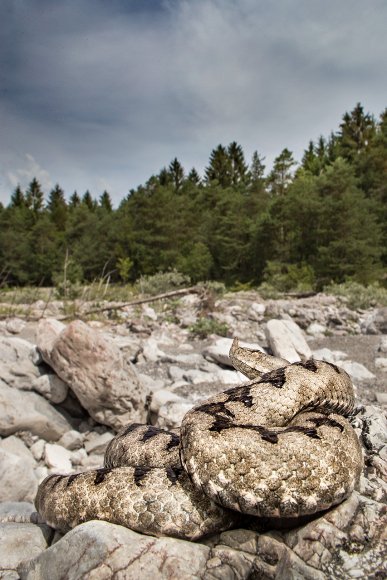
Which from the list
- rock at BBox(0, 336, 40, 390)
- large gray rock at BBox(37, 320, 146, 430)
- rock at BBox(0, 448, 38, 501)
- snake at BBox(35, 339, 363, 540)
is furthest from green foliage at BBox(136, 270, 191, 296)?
snake at BBox(35, 339, 363, 540)

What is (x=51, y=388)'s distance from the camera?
28.3ft

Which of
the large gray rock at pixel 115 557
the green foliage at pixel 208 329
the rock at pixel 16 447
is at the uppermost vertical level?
the large gray rock at pixel 115 557

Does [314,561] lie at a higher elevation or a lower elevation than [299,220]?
lower

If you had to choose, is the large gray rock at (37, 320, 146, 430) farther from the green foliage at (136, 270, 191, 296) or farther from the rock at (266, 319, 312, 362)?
the green foliage at (136, 270, 191, 296)

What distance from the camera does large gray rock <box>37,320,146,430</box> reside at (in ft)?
26.4

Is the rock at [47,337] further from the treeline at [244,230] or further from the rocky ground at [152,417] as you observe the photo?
the treeline at [244,230]

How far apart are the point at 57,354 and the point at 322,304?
15.1 meters

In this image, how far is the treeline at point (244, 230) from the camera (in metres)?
40.8

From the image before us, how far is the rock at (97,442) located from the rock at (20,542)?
348cm

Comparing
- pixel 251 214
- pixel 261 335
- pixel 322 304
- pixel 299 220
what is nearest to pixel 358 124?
pixel 251 214

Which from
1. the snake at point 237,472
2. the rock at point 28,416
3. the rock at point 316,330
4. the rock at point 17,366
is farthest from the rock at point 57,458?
the rock at point 316,330

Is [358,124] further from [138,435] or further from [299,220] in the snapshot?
[138,435]

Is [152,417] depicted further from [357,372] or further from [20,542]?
[357,372]

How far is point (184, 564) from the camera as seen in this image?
3119 millimetres
